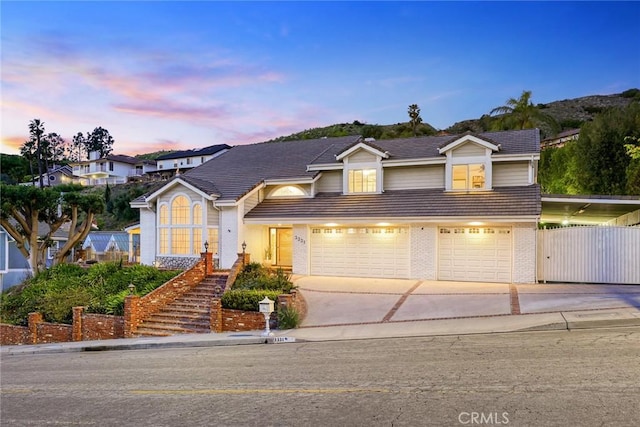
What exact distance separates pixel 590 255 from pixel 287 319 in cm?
1256

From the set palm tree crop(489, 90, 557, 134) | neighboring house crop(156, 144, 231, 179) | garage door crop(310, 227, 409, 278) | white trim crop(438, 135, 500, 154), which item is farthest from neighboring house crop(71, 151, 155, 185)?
white trim crop(438, 135, 500, 154)

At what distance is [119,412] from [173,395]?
899mm

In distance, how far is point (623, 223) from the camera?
2570 centimetres

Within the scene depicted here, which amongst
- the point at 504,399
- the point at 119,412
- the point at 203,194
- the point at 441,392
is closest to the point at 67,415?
the point at 119,412

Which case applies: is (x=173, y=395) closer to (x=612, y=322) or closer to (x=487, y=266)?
(x=612, y=322)

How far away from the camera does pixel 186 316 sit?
651 inches

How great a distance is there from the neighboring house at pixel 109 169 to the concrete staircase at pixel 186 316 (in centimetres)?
7691

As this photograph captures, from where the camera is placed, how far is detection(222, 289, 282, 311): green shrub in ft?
48.3

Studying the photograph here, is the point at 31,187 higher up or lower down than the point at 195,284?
higher up

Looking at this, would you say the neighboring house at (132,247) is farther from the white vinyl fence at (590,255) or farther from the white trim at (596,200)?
the white trim at (596,200)

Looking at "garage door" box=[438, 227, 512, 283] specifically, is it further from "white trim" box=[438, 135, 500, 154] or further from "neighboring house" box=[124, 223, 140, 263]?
"neighboring house" box=[124, 223, 140, 263]

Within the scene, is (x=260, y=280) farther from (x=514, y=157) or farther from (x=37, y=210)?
(x=37, y=210)

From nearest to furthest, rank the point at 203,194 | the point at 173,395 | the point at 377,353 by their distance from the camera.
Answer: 1. the point at 173,395
2. the point at 377,353
3. the point at 203,194

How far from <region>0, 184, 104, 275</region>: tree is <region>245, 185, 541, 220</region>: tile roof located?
10878 millimetres
